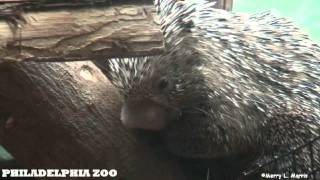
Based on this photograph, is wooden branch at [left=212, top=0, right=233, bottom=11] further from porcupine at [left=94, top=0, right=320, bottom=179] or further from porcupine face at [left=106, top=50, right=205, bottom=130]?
porcupine face at [left=106, top=50, right=205, bottom=130]

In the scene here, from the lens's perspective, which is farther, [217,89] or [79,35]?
[217,89]

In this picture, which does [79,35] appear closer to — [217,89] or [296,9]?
[217,89]

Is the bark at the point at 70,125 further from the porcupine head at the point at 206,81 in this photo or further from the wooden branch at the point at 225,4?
the wooden branch at the point at 225,4

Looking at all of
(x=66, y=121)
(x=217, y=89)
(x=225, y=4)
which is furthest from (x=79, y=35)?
(x=225, y=4)

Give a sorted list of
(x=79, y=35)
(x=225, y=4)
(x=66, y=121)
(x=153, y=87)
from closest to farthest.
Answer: (x=79, y=35) < (x=66, y=121) < (x=153, y=87) < (x=225, y=4)

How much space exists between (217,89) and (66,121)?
0.38 meters

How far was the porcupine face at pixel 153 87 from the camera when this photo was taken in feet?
3.74

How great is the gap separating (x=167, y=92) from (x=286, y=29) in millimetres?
417

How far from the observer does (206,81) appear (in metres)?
1.24

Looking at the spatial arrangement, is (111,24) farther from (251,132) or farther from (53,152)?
(251,132)

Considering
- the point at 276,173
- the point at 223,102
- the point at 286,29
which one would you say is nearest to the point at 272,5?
the point at 286,29

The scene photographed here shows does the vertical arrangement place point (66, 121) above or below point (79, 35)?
below

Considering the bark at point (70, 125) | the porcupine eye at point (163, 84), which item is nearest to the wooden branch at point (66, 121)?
the bark at point (70, 125)

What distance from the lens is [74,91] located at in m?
1.06
